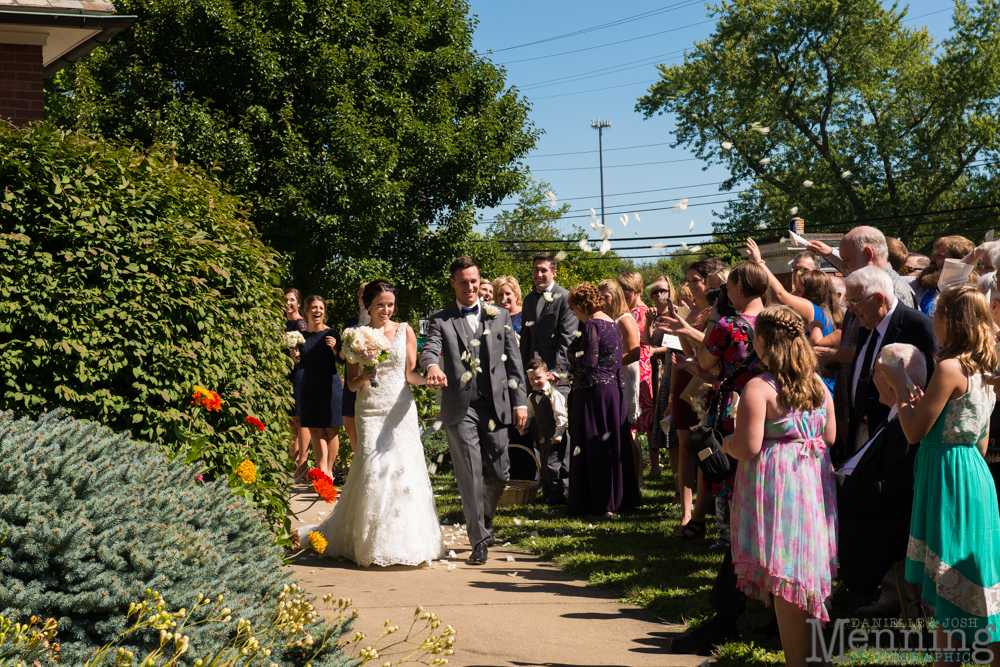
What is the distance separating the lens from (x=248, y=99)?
58.5 feet

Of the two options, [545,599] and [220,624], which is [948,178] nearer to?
[545,599]

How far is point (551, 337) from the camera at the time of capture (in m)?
9.10

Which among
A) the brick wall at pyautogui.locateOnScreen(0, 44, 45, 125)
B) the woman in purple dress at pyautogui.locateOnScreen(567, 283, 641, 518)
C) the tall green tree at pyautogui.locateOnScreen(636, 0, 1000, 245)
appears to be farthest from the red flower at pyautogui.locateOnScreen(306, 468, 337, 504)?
the tall green tree at pyautogui.locateOnScreen(636, 0, 1000, 245)

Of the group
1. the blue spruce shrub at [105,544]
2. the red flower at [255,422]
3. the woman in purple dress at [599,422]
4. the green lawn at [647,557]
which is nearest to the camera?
the blue spruce shrub at [105,544]

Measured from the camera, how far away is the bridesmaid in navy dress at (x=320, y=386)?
9992mm

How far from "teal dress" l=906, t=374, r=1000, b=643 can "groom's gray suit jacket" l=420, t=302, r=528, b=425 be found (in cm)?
367

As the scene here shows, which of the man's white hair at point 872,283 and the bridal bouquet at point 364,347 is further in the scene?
the bridal bouquet at point 364,347

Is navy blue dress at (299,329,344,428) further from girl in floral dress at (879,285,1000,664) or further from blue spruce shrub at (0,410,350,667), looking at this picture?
girl in floral dress at (879,285,1000,664)

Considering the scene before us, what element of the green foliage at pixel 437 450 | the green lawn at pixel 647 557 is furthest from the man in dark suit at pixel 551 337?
the green foliage at pixel 437 450

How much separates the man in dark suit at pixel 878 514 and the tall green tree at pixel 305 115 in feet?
46.4

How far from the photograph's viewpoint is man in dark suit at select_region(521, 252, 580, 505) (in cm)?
902

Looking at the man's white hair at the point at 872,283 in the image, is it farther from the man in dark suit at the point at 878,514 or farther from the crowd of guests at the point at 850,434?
the man in dark suit at the point at 878,514

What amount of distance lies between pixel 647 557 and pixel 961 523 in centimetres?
316

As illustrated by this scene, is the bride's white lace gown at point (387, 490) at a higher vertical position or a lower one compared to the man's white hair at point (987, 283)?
lower
